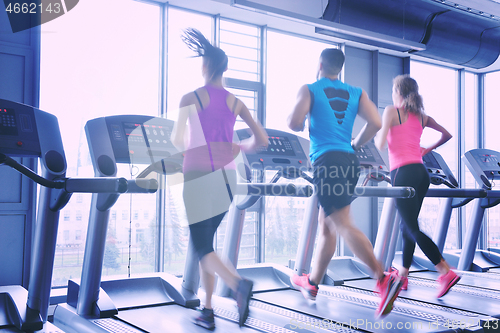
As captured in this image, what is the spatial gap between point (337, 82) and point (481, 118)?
502 centimetres

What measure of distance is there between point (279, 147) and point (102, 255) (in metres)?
1.41

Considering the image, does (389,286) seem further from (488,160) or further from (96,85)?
(96,85)

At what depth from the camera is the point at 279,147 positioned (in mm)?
3217

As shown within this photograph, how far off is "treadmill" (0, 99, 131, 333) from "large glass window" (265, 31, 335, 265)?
107 inches

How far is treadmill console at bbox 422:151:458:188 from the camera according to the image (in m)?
3.79

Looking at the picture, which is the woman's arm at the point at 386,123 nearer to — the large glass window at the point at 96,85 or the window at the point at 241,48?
the large glass window at the point at 96,85

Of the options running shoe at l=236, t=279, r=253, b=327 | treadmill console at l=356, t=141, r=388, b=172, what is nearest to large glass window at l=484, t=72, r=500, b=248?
treadmill console at l=356, t=141, r=388, b=172

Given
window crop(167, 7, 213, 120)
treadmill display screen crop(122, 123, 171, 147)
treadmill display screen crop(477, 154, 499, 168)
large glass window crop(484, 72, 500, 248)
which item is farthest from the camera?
large glass window crop(484, 72, 500, 248)

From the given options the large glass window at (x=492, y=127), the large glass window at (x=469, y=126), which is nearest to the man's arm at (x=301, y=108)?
the large glass window at (x=469, y=126)

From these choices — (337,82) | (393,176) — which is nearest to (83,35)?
(337,82)

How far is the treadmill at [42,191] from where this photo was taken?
7.25ft

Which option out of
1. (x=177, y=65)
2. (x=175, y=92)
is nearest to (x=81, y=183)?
(x=175, y=92)

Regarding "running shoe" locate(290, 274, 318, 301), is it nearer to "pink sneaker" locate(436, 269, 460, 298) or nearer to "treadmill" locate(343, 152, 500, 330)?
"treadmill" locate(343, 152, 500, 330)

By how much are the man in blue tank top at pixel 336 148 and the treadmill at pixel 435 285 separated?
739 mm
